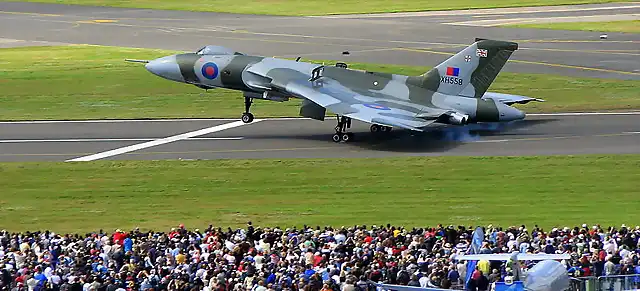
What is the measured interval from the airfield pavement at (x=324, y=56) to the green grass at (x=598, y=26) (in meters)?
1.80

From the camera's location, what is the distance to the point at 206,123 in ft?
199

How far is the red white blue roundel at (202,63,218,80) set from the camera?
58594 mm

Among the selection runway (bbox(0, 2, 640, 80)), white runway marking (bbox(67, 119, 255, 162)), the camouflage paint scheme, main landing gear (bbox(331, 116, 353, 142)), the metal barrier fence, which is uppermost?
runway (bbox(0, 2, 640, 80))

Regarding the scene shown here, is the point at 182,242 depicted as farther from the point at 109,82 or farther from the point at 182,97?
the point at 109,82

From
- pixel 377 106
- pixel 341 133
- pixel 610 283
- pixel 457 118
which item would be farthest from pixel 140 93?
pixel 610 283

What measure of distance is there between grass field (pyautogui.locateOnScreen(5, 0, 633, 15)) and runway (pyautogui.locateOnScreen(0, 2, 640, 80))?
2.59m

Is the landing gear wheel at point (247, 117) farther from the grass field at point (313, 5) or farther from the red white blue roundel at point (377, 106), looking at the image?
the grass field at point (313, 5)

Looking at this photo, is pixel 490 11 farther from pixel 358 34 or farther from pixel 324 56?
pixel 324 56

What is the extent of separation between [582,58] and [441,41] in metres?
11.5

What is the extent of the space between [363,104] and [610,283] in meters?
32.2

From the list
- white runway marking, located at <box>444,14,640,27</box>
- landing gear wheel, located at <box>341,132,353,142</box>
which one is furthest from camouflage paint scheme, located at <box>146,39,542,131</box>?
white runway marking, located at <box>444,14,640,27</box>

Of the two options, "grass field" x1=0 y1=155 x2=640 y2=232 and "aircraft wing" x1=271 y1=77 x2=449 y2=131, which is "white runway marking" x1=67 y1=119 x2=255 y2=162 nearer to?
"grass field" x1=0 y1=155 x2=640 y2=232

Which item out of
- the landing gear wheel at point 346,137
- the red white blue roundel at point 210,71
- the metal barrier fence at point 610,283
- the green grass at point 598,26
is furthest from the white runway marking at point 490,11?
A: the metal barrier fence at point 610,283

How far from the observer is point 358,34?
8725 cm
